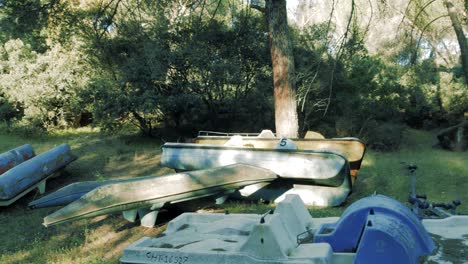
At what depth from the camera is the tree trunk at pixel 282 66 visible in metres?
9.47

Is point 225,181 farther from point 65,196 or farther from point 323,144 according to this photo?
point 323,144

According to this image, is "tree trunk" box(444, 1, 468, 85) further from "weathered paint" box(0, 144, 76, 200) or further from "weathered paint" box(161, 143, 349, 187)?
"weathered paint" box(0, 144, 76, 200)

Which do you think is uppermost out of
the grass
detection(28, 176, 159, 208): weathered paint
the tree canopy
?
the tree canopy

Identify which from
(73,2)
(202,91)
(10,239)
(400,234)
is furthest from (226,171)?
(73,2)

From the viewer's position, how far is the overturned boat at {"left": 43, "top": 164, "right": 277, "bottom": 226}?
5739mm

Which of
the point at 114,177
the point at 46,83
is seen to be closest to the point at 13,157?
the point at 114,177

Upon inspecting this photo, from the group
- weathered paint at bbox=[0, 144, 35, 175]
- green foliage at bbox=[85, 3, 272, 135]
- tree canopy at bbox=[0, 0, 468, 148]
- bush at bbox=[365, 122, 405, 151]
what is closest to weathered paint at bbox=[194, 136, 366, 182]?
tree canopy at bbox=[0, 0, 468, 148]

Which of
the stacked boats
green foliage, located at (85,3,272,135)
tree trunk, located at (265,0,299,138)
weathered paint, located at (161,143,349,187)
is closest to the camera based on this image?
the stacked boats

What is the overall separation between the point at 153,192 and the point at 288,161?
7.92 feet

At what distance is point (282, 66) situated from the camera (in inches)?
385

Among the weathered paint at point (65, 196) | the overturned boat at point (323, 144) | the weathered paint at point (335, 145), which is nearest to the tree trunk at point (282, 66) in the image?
the overturned boat at point (323, 144)

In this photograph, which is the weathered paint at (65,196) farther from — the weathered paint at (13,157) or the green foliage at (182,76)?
the green foliage at (182,76)

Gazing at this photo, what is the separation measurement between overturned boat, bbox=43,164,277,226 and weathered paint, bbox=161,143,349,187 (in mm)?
440

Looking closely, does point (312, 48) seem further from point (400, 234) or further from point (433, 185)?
point (400, 234)
